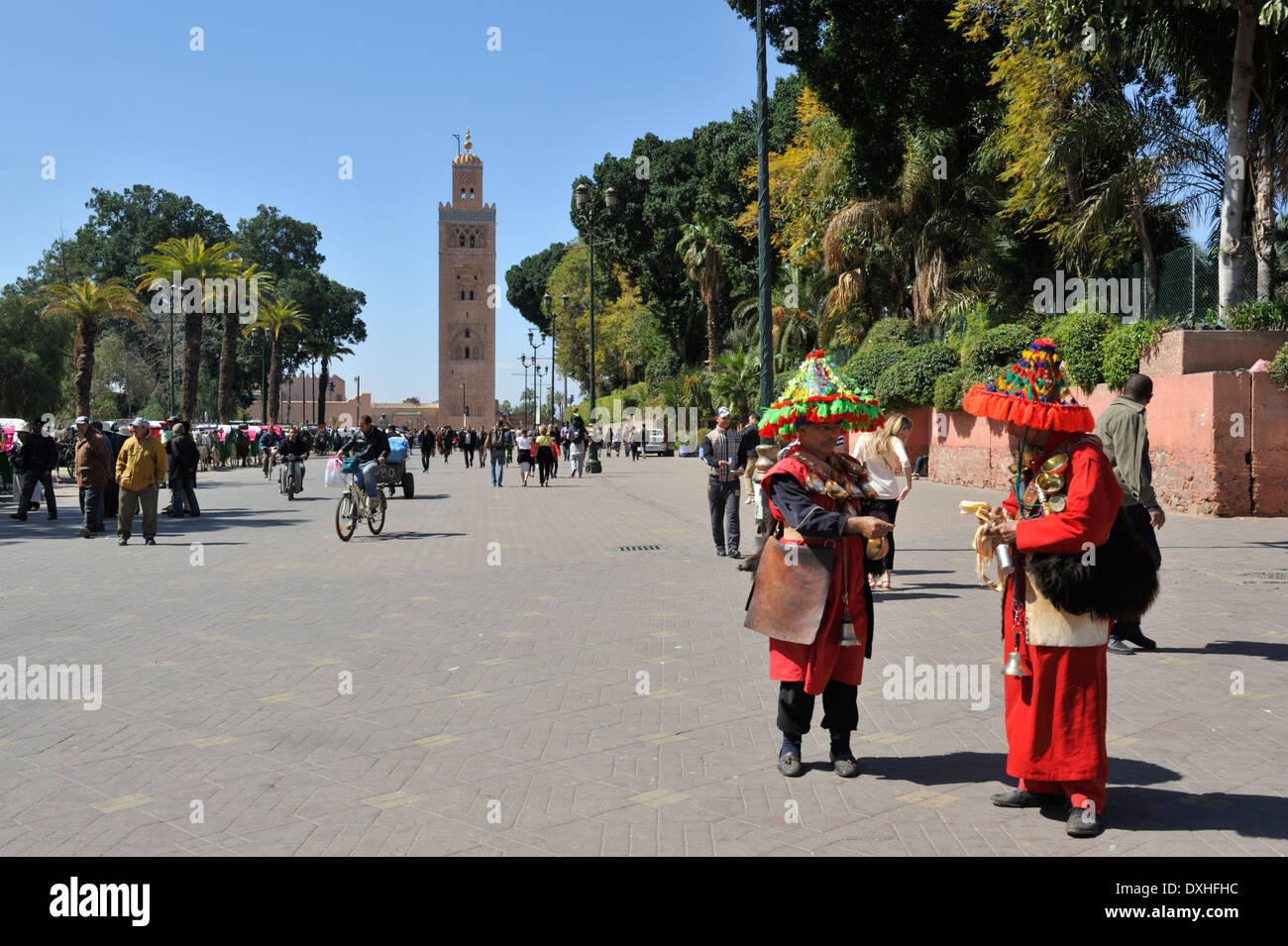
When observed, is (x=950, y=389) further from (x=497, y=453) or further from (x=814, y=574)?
(x=814, y=574)

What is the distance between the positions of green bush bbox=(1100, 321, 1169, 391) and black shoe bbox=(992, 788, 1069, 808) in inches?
570

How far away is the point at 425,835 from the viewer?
4.09m

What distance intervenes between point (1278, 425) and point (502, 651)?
13123mm

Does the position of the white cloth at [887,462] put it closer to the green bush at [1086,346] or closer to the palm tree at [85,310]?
the green bush at [1086,346]

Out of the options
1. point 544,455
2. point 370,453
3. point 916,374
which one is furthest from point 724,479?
point 544,455

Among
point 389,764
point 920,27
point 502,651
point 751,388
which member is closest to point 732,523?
point 502,651

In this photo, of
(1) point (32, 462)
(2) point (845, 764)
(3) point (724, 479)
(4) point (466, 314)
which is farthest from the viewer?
(4) point (466, 314)

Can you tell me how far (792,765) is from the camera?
486 cm

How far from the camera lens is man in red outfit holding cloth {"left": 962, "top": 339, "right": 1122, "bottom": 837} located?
4.14 m

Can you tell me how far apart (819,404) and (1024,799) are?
5.83 ft

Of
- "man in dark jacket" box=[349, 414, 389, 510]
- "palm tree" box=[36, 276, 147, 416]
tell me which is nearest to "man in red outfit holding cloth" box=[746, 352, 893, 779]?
"man in dark jacket" box=[349, 414, 389, 510]

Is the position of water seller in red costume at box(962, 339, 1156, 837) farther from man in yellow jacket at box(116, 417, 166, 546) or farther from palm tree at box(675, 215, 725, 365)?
palm tree at box(675, 215, 725, 365)

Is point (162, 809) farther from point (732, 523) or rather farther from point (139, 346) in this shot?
point (139, 346)
